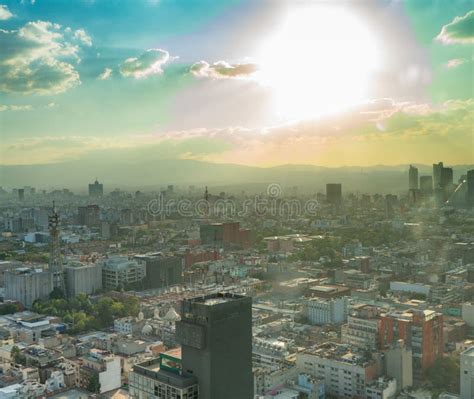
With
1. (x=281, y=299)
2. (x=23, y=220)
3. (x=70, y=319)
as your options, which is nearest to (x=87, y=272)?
(x=70, y=319)

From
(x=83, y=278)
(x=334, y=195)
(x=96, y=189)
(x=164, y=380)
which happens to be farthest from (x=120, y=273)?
(x=334, y=195)

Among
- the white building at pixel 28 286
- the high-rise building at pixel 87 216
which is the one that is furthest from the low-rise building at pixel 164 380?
the high-rise building at pixel 87 216

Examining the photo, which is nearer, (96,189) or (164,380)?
(164,380)

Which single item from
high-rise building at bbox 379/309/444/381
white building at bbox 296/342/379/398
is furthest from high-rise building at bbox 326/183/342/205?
white building at bbox 296/342/379/398

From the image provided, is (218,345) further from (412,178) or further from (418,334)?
(412,178)

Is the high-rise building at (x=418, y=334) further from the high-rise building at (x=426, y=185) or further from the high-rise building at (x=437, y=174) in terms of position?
the high-rise building at (x=426, y=185)

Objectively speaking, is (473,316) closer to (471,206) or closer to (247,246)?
(247,246)

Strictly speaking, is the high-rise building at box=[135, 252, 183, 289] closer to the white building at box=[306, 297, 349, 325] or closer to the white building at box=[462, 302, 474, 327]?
the white building at box=[306, 297, 349, 325]
